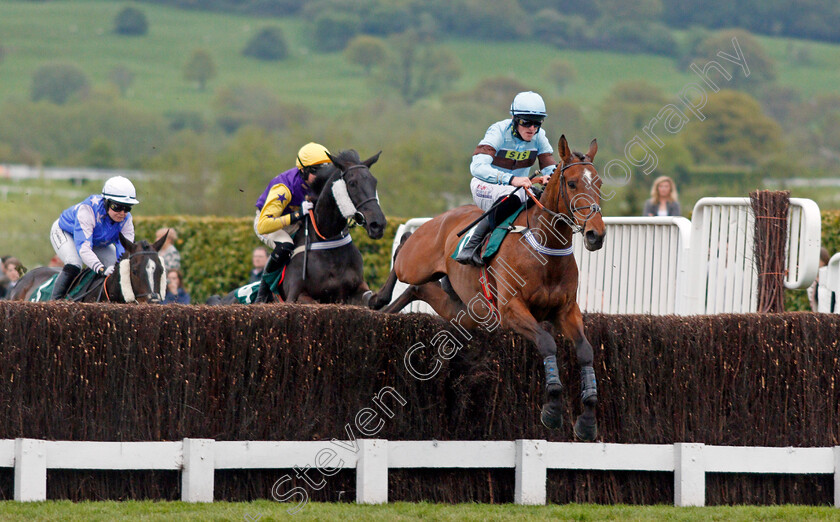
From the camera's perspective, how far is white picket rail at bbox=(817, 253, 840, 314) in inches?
329

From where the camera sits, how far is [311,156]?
8.61m

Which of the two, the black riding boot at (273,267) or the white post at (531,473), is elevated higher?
the black riding boot at (273,267)

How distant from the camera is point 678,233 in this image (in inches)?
319

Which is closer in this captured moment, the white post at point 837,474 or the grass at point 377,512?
the grass at point 377,512

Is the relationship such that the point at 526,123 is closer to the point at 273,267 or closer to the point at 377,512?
the point at 377,512

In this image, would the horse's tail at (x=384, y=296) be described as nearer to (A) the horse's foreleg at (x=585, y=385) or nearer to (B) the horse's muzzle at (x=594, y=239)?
(A) the horse's foreleg at (x=585, y=385)

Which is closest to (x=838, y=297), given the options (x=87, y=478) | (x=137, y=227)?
(x=87, y=478)

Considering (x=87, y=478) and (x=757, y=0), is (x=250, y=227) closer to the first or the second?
(x=87, y=478)

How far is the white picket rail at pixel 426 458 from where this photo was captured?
5875 millimetres

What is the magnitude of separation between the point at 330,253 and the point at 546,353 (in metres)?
3.04

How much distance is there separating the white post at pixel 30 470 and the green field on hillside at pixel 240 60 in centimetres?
5805

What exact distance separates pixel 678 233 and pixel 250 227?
28.5 feet

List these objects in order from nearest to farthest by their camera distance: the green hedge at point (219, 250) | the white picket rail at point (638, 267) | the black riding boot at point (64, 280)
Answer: the white picket rail at point (638, 267)
the black riding boot at point (64, 280)
the green hedge at point (219, 250)

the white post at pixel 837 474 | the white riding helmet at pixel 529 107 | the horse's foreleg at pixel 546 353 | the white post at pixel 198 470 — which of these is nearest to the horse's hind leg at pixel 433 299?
the horse's foreleg at pixel 546 353
